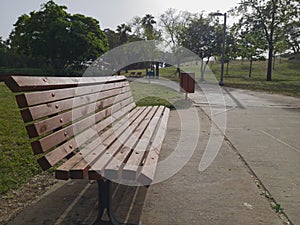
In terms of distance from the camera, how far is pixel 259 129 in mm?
5547

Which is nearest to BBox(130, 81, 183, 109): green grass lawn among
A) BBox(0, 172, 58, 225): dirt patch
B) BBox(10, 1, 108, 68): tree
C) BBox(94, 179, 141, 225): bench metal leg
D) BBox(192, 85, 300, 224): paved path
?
BBox(192, 85, 300, 224): paved path

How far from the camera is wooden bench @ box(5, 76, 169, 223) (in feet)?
5.78

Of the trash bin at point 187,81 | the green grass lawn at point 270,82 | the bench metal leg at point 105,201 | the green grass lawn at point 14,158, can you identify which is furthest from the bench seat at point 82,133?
the green grass lawn at point 270,82

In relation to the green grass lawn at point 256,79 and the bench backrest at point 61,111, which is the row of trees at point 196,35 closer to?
the green grass lawn at point 256,79

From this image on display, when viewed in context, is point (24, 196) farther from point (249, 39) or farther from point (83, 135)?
point (249, 39)

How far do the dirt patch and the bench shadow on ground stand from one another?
0.23 feet

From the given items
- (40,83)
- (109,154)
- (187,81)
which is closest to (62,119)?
(40,83)

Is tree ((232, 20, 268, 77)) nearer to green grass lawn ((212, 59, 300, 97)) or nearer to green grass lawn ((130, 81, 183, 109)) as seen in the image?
green grass lawn ((212, 59, 300, 97))

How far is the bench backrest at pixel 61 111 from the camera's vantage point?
175 cm

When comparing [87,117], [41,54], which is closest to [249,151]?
[87,117]

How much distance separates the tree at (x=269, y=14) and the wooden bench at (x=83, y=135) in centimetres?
→ 2896

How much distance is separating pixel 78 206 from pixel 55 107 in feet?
2.88

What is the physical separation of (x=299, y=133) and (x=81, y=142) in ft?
14.7

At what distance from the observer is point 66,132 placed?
2186 mm
